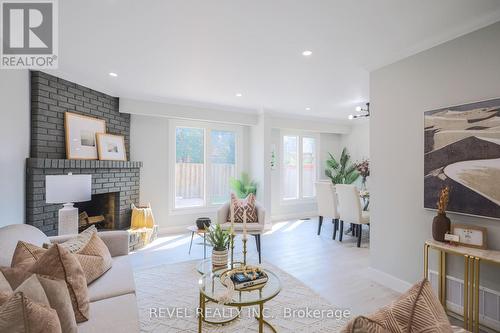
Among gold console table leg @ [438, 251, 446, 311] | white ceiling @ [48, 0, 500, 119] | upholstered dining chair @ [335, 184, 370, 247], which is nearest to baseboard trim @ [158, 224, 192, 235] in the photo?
white ceiling @ [48, 0, 500, 119]

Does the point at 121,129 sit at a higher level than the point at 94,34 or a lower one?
lower

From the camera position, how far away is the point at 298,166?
653cm

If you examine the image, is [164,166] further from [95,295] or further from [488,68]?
[488,68]

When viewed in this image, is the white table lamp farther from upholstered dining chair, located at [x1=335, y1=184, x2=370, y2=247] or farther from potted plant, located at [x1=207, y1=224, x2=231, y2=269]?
upholstered dining chair, located at [x1=335, y1=184, x2=370, y2=247]

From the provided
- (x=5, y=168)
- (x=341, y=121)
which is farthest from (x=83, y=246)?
(x=341, y=121)

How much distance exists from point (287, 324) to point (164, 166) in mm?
3615

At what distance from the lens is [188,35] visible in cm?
232

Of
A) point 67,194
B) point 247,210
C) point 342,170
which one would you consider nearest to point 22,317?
point 67,194

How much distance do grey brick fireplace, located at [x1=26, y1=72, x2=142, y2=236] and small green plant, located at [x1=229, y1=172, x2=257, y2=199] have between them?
Result: 2.09 meters

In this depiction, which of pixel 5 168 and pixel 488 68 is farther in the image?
pixel 5 168

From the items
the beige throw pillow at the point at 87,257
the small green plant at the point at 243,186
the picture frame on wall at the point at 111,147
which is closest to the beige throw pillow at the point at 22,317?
the beige throw pillow at the point at 87,257

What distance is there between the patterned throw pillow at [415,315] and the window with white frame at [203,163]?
15.0ft

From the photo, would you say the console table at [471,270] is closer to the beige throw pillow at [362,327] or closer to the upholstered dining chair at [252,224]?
the beige throw pillow at [362,327]

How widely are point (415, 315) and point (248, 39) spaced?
2.34 m
